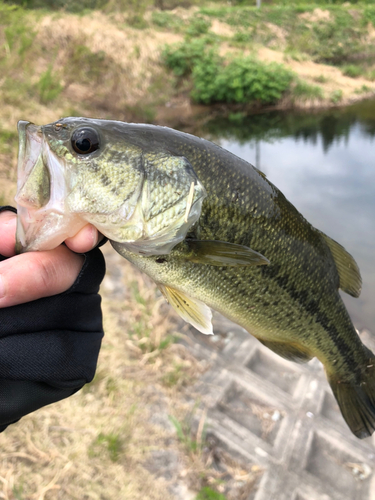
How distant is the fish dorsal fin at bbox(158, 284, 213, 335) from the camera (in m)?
1.60

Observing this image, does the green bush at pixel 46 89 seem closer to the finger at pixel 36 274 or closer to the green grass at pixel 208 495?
the finger at pixel 36 274

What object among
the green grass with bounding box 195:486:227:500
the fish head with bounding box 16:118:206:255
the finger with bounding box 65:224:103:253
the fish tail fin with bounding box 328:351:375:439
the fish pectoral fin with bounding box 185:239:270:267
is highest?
the fish head with bounding box 16:118:206:255

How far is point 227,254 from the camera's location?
1423 millimetres

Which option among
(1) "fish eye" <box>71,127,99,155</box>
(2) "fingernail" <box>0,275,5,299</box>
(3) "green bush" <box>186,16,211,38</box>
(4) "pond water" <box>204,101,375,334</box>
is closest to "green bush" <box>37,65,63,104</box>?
(4) "pond water" <box>204,101,375,334</box>

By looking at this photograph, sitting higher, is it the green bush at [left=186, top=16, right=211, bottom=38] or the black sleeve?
the green bush at [left=186, top=16, right=211, bottom=38]

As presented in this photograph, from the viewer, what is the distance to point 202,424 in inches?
117

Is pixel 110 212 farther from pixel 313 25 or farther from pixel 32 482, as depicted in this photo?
pixel 313 25

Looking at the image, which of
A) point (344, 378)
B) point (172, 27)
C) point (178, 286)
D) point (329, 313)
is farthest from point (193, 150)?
point (172, 27)

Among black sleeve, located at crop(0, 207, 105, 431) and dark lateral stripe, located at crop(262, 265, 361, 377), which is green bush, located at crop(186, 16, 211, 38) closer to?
dark lateral stripe, located at crop(262, 265, 361, 377)

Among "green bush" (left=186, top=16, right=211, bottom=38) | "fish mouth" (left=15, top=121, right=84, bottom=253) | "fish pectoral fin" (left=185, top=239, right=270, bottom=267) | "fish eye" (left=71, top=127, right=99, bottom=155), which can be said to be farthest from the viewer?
"green bush" (left=186, top=16, right=211, bottom=38)

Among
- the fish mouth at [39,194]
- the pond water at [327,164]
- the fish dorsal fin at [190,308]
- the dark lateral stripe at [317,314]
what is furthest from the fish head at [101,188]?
the pond water at [327,164]

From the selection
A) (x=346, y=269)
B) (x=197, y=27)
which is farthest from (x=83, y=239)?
(x=197, y=27)

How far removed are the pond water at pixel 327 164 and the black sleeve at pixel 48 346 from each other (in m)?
4.81

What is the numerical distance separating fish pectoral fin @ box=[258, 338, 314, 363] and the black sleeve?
93 centimetres
